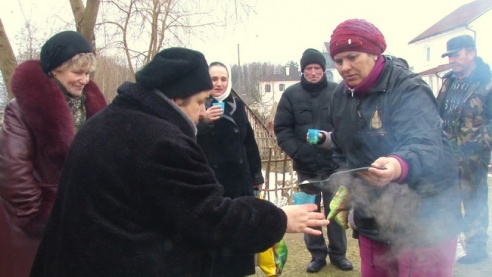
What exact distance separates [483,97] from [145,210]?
13.5ft

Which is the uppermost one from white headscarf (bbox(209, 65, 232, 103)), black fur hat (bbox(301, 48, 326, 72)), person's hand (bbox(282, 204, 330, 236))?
black fur hat (bbox(301, 48, 326, 72))

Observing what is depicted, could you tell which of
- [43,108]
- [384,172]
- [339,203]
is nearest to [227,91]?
[43,108]

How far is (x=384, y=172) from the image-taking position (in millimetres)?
2166

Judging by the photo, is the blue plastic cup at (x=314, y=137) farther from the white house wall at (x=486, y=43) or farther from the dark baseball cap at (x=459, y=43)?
the white house wall at (x=486, y=43)

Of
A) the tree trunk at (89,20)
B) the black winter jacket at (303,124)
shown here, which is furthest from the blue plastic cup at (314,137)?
the tree trunk at (89,20)

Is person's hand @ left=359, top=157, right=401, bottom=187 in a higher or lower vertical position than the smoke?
higher

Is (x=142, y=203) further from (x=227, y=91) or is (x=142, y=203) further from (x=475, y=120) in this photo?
(x=475, y=120)

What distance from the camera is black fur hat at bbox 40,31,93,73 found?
299cm

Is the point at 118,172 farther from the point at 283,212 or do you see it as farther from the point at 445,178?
the point at 445,178

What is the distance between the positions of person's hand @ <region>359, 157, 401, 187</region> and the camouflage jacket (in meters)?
3.18

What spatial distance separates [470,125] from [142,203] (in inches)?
163

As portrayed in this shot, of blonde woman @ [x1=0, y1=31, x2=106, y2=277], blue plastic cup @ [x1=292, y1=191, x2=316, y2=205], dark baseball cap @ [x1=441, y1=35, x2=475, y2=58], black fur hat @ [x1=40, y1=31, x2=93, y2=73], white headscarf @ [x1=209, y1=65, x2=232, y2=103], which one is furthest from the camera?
dark baseball cap @ [x1=441, y1=35, x2=475, y2=58]

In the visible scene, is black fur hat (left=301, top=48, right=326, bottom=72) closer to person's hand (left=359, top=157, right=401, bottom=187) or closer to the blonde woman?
the blonde woman

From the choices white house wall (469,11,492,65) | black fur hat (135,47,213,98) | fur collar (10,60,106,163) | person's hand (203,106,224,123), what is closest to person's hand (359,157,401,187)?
black fur hat (135,47,213,98)
